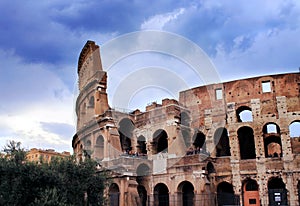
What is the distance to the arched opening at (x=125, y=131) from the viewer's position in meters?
34.4

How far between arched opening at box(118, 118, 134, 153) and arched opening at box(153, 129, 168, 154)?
292 centimetres

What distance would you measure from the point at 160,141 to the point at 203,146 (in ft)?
14.4

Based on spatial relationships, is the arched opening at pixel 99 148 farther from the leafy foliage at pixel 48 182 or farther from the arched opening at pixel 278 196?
the arched opening at pixel 278 196

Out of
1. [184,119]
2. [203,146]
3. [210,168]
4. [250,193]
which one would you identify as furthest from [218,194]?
[184,119]

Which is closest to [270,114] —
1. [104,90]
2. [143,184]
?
[143,184]

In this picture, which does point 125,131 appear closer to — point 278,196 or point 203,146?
point 203,146

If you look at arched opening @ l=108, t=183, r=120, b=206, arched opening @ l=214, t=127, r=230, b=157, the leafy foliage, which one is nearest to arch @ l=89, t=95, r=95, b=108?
arched opening @ l=108, t=183, r=120, b=206

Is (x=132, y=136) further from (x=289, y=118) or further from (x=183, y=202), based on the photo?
(x=289, y=118)

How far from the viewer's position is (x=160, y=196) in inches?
1184

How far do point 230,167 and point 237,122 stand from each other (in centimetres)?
374

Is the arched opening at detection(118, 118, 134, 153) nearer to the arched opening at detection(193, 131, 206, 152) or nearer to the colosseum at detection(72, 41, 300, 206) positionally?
the colosseum at detection(72, 41, 300, 206)

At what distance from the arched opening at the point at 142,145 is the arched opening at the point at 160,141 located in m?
1.41

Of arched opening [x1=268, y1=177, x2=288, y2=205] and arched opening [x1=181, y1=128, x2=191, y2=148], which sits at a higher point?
arched opening [x1=181, y1=128, x2=191, y2=148]

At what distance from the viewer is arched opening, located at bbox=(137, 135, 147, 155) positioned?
3372cm
